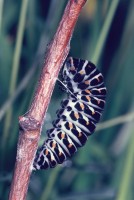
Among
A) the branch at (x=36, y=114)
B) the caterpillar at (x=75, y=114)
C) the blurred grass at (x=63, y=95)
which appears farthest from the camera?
the blurred grass at (x=63, y=95)

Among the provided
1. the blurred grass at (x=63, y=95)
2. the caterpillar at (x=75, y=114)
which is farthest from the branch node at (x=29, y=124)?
the blurred grass at (x=63, y=95)

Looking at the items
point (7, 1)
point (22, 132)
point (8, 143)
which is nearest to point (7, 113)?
point (8, 143)

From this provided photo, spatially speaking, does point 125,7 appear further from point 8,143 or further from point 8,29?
point 8,143

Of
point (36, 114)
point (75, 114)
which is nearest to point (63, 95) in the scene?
point (75, 114)

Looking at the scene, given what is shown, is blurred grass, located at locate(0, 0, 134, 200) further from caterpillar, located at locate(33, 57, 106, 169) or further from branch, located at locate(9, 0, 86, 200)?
branch, located at locate(9, 0, 86, 200)

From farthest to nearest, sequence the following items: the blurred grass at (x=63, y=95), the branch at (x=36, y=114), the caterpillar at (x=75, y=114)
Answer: the blurred grass at (x=63, y=95) → the caterpillar at (x=75, y=114) → the branch at (x=36, y=114)

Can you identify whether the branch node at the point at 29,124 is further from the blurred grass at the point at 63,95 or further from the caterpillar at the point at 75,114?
the blurred grass at the point at 63,95
